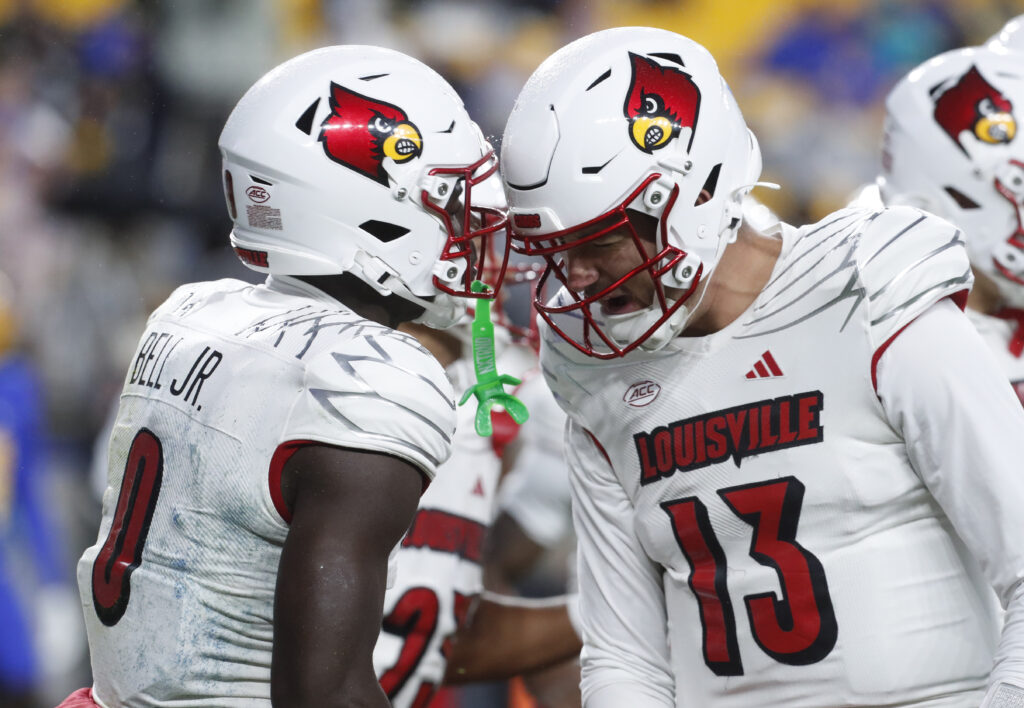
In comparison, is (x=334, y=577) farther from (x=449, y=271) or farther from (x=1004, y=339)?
(x=1004, y=339)

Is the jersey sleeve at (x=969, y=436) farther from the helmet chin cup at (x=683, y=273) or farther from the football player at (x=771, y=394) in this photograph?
the helmet chin cup at (x=683, y=273)

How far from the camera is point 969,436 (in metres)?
1.88

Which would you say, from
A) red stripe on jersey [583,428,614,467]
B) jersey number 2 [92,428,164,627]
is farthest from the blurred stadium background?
red stripe on jersey [583,428,614,467]

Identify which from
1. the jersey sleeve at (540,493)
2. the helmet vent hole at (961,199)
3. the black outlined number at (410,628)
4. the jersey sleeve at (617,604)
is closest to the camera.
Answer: the jersey sleeve at (617,604)

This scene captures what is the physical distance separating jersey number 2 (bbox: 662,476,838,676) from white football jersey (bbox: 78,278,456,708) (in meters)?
0.49

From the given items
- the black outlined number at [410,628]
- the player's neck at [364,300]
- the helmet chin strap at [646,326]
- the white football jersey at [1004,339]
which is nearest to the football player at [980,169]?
Answer: the white football jersey at [1004,339]

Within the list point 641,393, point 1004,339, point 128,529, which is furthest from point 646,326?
point 1004,339

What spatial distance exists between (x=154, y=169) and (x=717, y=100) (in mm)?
4165

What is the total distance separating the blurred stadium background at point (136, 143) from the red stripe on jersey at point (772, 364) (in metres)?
3.56

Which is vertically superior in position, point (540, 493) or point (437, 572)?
point (437, 572)

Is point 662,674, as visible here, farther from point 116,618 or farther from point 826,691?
point 116,618

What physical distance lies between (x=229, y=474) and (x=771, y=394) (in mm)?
820

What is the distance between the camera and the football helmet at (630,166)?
6.57ft

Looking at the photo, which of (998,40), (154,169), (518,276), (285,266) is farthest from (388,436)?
(154,169)
